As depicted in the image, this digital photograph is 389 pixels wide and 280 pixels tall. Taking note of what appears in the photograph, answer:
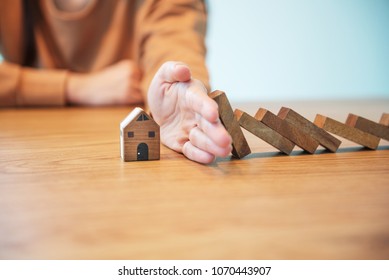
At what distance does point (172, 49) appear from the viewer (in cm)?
148

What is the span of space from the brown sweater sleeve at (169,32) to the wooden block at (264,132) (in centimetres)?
68

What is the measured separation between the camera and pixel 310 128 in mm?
817

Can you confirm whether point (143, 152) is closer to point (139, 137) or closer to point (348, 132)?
point (139, 137)

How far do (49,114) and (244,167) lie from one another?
0.95 metres

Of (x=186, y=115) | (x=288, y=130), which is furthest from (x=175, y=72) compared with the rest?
(x=288, y=130)

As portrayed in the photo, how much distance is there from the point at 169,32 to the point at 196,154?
92 cm

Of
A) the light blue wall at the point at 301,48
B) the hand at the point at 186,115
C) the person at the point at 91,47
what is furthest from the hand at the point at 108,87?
the hand at the point at 186,115

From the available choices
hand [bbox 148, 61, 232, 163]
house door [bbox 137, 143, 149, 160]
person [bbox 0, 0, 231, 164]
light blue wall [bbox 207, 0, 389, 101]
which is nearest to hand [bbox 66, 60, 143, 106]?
person [bbox 0, 0, 231, 164]

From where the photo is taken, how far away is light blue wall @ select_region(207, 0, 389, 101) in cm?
232

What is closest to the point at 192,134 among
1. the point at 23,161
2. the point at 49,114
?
the point at 23,161

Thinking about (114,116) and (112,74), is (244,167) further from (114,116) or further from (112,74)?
(112,74)

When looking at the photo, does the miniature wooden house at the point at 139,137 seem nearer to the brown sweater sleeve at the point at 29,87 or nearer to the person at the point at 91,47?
the person at the point at 91,47

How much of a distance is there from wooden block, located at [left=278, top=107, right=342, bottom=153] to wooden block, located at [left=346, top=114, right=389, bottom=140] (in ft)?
0.21

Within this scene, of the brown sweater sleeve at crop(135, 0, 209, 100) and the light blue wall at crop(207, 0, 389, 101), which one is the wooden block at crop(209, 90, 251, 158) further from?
the light blue wall at crop(207, 0, 389, 101)
